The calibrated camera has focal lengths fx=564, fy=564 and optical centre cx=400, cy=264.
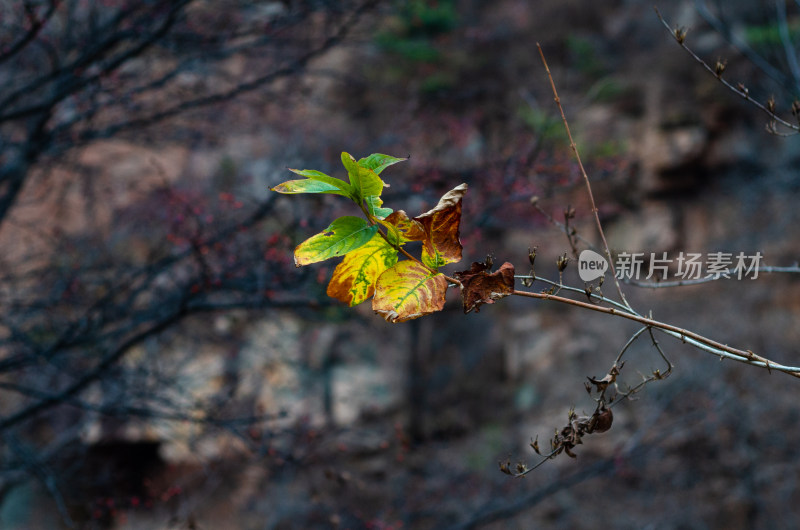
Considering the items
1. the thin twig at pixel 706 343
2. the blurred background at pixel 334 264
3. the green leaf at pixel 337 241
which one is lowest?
the blurred background at pixel 334 264

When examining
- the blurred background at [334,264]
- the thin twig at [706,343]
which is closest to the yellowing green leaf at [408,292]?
the thin twig at [706,343]

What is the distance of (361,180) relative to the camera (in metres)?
0.85

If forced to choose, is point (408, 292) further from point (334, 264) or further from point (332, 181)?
point (334, 264)

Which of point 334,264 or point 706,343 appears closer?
point 706,343

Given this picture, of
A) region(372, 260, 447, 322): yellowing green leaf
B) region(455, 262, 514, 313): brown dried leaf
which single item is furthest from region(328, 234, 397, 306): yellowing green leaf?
region(455, 262, 514, 313): brown dried leaf

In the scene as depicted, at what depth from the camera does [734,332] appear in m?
7.95

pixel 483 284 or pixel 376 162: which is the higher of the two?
pixel 376 162

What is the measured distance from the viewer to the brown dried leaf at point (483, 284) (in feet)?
2.85

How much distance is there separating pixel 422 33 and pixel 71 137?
22.5 ft

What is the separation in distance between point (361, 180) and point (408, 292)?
0.18m

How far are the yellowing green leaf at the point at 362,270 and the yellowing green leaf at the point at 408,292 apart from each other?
0.02m

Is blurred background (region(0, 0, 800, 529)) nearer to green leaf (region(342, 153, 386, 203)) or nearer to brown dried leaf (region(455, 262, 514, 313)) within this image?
brown dried leaf (region(455, 262, 514, 313))

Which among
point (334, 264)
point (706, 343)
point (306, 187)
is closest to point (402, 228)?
point (306, 187)

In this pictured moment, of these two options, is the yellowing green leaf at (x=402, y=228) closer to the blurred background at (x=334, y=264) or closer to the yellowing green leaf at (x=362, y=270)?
the yellowing green leaf at (x=362, y=270)
